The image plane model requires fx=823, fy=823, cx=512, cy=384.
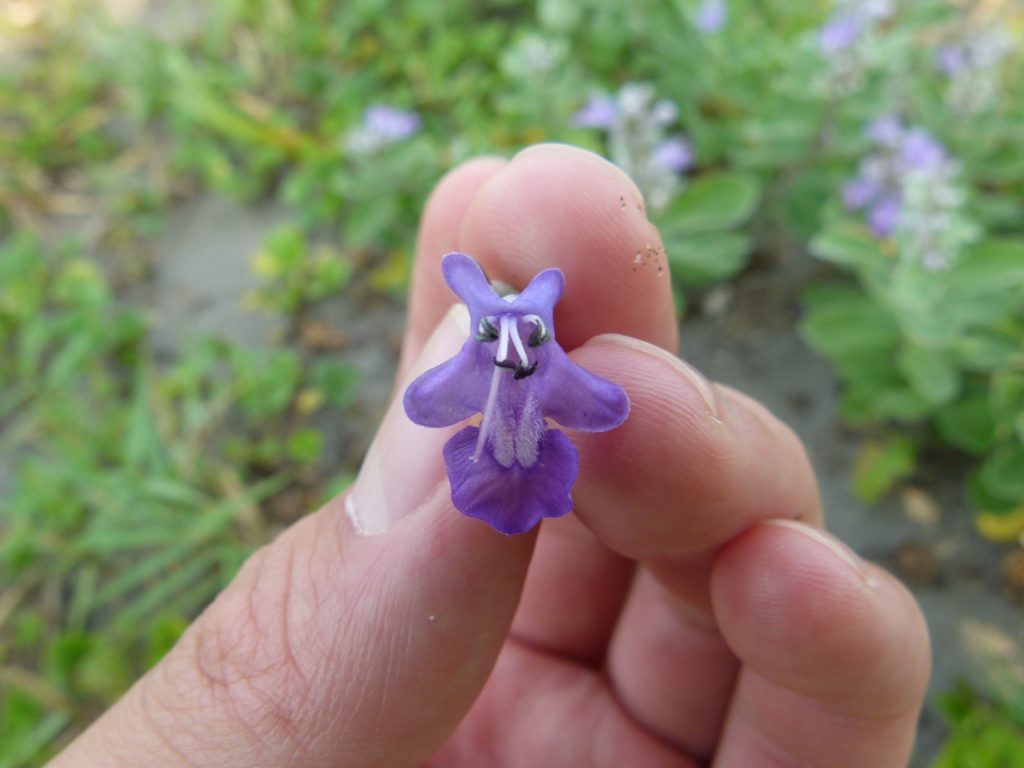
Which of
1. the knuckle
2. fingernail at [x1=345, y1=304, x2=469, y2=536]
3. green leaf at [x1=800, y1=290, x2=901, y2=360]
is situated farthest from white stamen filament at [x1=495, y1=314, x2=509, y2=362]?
green leaf at [x1=800, y1=290, x2=901, y2=360]

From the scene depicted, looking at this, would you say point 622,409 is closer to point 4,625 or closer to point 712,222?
point 712,222

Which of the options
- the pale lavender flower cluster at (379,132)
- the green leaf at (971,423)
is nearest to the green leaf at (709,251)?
the green leaf at (971,423)

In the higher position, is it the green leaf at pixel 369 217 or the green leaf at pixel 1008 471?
the green leaf at pixel 369 217

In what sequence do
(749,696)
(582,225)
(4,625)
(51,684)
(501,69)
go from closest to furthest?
(582,225), (749,696), (51,684), (4,625), (501,69)

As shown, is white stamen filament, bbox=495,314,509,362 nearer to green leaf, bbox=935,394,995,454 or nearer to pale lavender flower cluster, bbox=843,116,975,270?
pale lavender flower cluster, bbox=843,116,975,270

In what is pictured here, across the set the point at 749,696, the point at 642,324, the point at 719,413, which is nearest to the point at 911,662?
the point at 749,696

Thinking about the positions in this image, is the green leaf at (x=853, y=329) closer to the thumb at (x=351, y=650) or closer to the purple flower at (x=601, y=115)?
the purple flower at (x=601, y=115)
